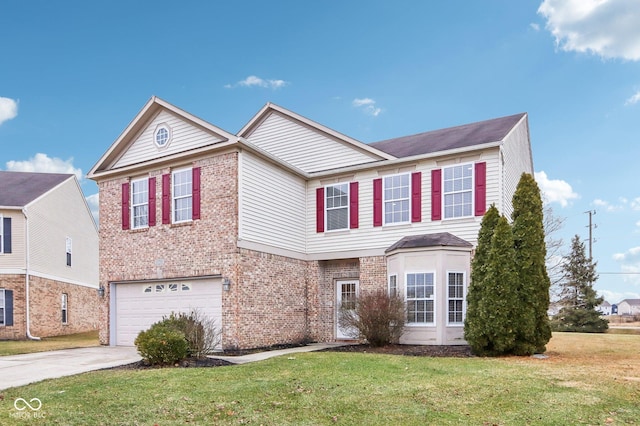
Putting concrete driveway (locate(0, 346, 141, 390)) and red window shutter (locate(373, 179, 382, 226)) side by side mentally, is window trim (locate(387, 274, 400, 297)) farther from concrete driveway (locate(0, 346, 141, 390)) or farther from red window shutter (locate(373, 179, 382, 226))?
concrete driveway (locate(0, 346, 141, 390))

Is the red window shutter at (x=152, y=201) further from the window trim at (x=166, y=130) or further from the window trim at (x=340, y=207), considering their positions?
the window trim at (x=340, y=207)

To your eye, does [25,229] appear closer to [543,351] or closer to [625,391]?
[543,351]

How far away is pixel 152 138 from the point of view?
16688 mm

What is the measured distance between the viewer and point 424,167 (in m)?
15.8

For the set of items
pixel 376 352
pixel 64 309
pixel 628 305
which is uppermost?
pixel 376 352

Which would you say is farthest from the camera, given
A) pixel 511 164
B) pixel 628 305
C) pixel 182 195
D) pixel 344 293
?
pixel 628 305

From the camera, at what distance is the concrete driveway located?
381 inches

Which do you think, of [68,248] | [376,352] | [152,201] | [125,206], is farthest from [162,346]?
[68,248]

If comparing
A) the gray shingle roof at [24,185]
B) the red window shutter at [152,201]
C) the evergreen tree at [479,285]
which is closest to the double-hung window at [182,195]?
the red window shutter at [152,201]

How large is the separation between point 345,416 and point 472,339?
662cm

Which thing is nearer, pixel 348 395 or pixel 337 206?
pixel 348 395

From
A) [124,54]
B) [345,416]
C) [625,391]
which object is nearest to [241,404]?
[345,416]

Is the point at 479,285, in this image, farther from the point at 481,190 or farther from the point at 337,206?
the point at 337,206

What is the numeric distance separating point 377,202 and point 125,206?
8516mm
